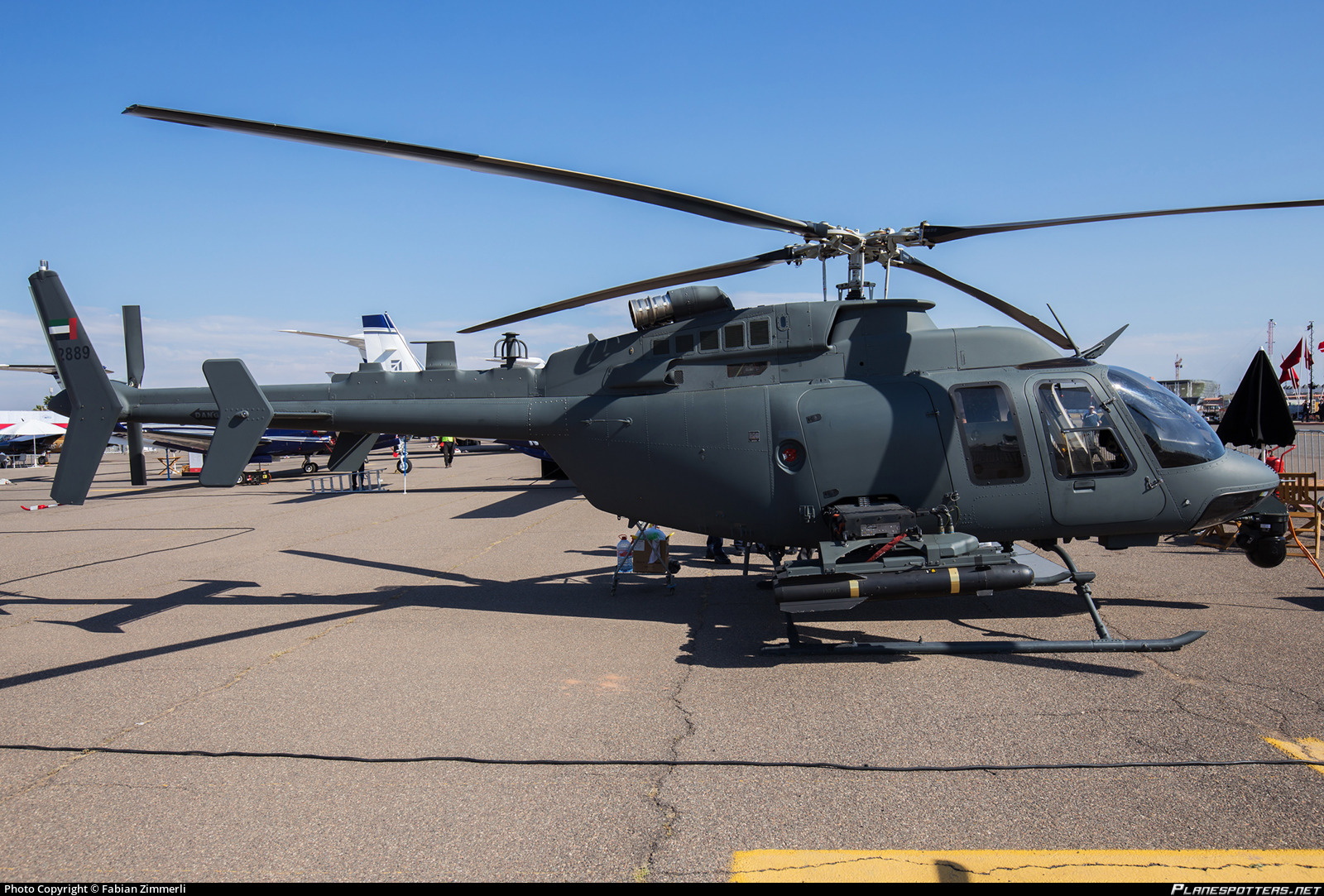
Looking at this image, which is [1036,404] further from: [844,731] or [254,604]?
[254,604]

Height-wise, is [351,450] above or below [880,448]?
above

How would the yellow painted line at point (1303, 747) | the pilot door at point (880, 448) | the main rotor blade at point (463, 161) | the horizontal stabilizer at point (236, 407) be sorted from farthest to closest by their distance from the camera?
1. the horizontal stabilizer at point (236, 407)
2. the pilot door at point (880, 448)
3. the main rotor blade at point (463, 161)
4. the yellow painted line at point (1303, 747)

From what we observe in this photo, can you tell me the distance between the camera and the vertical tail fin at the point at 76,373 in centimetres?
836

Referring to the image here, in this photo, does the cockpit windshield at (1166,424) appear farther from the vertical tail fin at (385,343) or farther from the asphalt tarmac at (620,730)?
the vertical tail fin at (385,343)

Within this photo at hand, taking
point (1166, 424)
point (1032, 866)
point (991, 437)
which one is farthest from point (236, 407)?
point (1166, 424)

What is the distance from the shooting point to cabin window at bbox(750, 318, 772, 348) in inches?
290

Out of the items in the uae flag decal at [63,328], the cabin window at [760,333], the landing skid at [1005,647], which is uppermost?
the uae flag decal at [63,328]

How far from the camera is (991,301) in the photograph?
7.75 meters

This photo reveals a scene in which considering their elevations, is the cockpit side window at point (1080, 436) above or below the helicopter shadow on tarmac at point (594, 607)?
above

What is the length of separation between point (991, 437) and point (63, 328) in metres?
10.3

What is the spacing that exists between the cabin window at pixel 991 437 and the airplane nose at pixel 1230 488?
170cm

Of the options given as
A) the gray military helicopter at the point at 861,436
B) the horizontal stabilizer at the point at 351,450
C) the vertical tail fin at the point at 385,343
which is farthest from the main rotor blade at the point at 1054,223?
the vertical tail fin at the point at 385,343

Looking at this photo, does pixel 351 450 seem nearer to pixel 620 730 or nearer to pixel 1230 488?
pixel 620 730

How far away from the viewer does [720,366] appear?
24.6 ft
